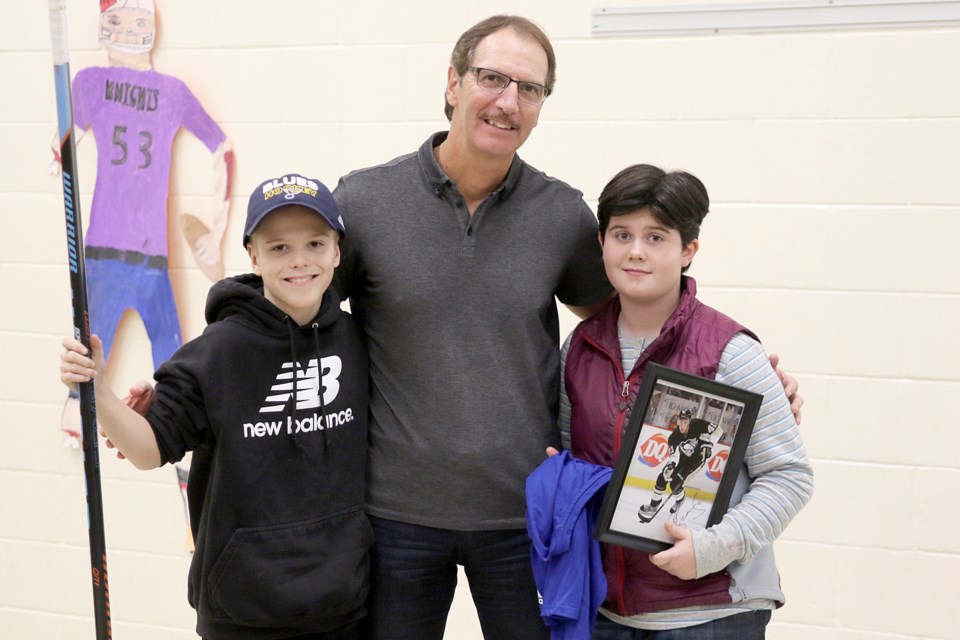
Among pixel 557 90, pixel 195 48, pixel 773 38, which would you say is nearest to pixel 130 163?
pixel 195 48

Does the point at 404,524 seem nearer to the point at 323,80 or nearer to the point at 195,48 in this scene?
the point at 323,80

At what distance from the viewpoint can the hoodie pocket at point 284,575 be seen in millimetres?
1623

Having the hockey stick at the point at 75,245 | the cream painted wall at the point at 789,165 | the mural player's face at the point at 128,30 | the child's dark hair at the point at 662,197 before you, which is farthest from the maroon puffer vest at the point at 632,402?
the mural player's face at the point at 128,30

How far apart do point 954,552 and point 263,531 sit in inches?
73.9

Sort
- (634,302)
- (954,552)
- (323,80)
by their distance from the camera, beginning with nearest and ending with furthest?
1. (634,302)
2. (954,552)
3. (323,80)

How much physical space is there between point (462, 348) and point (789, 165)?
50.6 inches

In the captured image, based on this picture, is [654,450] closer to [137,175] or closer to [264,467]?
[264,467]

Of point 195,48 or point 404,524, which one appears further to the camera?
point 195,48

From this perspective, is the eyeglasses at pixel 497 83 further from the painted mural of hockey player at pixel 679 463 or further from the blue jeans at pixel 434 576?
the blue jeans at pixel 434 576

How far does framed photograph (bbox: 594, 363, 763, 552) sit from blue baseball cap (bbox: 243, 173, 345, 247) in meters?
0.60

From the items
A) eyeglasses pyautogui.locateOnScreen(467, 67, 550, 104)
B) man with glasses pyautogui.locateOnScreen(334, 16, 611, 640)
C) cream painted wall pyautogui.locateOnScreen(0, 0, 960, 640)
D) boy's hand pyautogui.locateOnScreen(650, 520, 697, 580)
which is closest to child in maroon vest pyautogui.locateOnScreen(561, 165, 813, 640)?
boy's hand pyautogui.locateOnScreen(650, 520, 697, 580)

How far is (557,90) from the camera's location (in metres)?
2.75

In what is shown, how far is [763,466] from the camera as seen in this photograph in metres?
1.61

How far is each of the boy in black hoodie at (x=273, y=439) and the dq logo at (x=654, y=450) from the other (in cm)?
51
